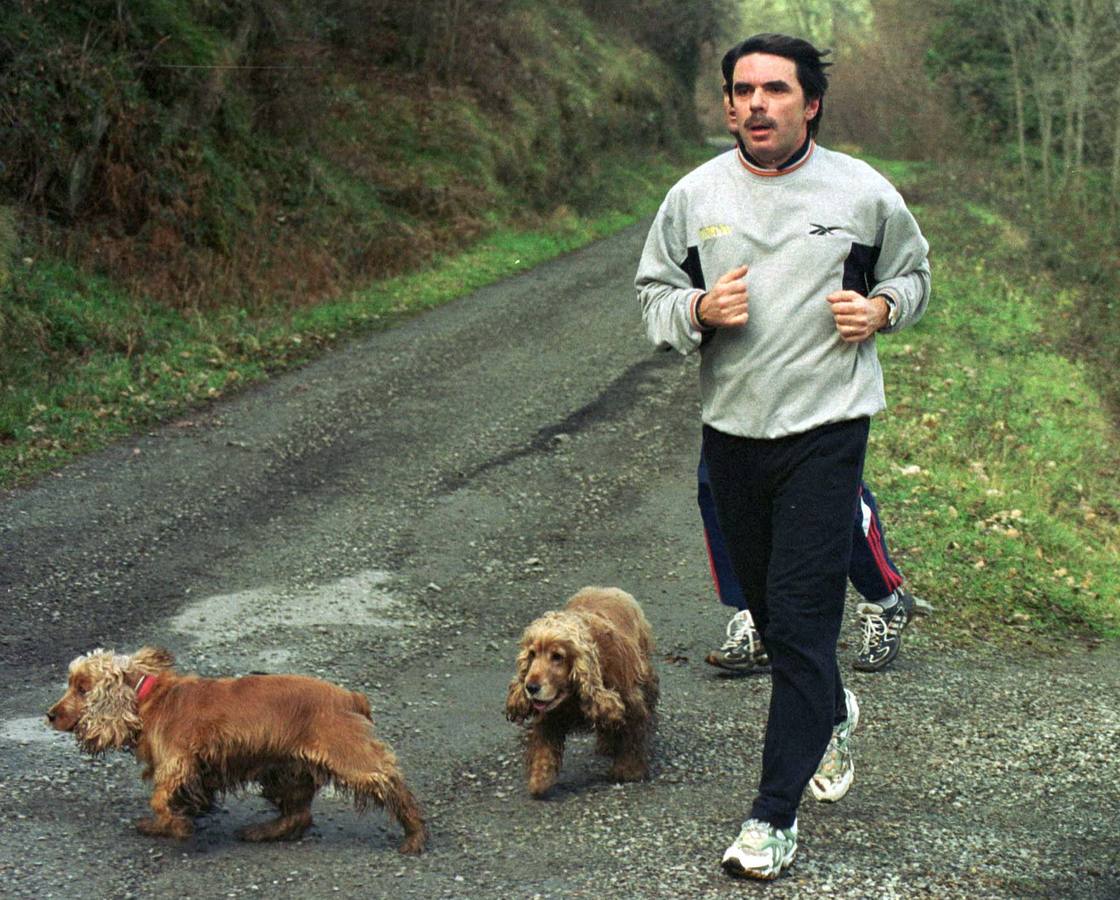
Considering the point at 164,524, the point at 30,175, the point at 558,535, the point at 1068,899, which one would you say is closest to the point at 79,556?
the point at 164,524

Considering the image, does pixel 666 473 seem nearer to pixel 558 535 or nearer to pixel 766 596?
pixel 558 535

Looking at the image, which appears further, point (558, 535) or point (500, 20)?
point (500, 20)

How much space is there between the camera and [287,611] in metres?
7.46

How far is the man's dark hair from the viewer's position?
4.32 m

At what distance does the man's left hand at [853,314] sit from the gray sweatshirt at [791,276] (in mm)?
72

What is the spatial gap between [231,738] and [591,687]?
4.25ft

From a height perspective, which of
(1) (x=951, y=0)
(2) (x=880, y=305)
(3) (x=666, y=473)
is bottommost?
(3) (x=666, y=473)

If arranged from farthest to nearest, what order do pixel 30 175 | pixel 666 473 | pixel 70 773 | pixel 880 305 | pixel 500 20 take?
pixel 500 20 < pixel 30 175 < pixel 666 473 < pixel 70 773 < pixel 880 305

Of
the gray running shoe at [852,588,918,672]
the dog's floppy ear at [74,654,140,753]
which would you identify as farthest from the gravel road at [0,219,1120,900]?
the dog's floppy ear at [74,654,140,753]

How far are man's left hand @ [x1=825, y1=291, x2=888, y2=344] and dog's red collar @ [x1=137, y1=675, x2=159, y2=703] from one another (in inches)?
98.7

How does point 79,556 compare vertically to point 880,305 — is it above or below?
below

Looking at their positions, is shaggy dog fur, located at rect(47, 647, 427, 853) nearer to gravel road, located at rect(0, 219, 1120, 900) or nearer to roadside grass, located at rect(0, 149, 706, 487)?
gravel road, located at rect(0, 219, 1120, 900)

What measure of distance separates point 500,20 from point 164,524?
2243 cm

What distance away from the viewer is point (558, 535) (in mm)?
9227
